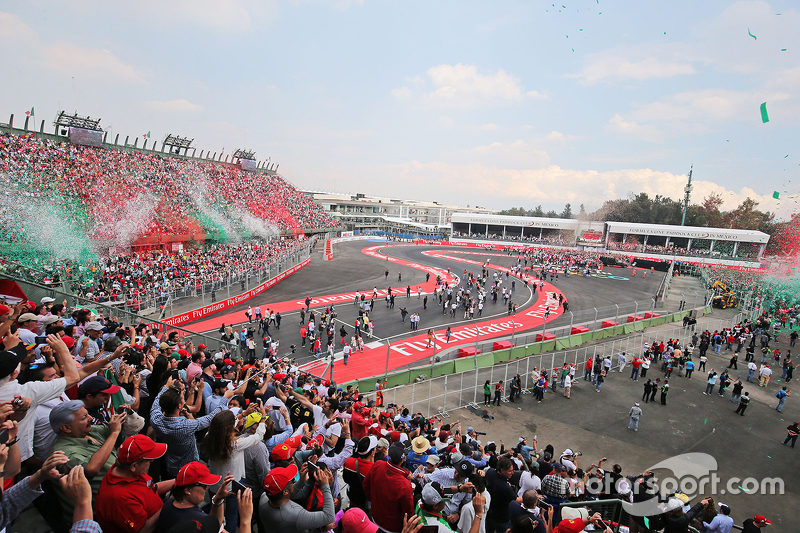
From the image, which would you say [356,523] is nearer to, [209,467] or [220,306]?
[209,467]

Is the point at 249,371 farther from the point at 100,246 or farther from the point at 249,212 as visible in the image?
the point at 249,212

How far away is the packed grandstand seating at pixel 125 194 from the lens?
2714cm

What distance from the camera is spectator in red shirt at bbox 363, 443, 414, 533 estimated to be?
3.59 m

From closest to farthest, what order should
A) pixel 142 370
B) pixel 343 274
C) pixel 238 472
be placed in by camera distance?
pixel 238 472 → pixel 142 370 → pixel 343 274

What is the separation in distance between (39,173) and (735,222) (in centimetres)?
10811

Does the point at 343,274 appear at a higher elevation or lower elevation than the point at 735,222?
lower

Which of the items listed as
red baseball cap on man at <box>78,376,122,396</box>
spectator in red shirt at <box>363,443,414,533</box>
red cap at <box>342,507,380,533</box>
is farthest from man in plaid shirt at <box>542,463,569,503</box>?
red baseball cap on man at <box>78,376,122,396</box>

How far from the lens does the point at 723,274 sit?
45.6 metres

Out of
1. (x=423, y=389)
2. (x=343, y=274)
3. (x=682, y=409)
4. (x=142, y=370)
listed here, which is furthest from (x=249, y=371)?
(x=343, y=274)

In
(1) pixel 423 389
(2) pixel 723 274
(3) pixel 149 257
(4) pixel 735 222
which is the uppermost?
(4) pixel 735 222

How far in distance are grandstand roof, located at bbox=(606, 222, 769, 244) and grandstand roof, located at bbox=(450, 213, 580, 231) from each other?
837 cm

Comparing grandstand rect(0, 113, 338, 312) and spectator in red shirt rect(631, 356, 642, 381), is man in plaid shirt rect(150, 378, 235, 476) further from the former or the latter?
spectator in red shirt rect(631, 356, 642, 381)

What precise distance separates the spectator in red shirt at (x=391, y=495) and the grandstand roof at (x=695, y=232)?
7598cm
